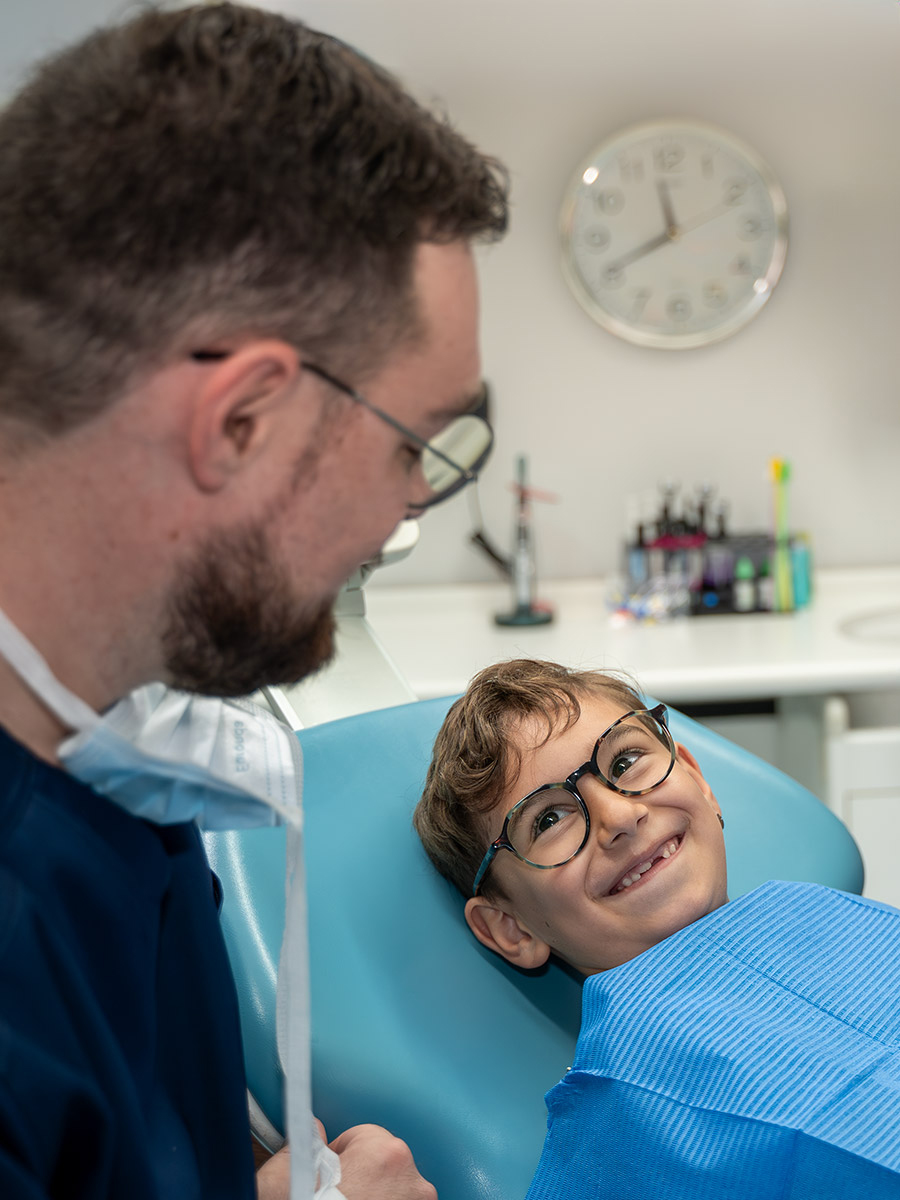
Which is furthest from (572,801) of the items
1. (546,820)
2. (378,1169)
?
(378,1169)

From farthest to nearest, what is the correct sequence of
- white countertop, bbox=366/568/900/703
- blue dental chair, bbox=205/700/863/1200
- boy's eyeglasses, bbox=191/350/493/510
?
white countertop, bbox=366/568/900/703 → blue dental chair, bbox=205/700/863/1200 → boy's eyeglasses, bbox=191/350/493/510

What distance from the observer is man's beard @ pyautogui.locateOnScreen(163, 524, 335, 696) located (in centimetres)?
71

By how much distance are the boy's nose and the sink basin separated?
142cm

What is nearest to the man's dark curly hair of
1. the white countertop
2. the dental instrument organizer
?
the white countertop

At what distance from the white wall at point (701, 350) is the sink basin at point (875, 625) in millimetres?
270

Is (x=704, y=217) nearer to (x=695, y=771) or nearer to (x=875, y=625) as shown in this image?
(x=875, y=625)

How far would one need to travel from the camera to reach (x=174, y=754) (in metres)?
0.82

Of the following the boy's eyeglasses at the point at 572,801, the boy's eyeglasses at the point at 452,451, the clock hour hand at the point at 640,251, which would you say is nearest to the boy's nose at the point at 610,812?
the boy's eyeglasses at the point at 572,801

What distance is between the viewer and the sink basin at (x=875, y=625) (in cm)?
246

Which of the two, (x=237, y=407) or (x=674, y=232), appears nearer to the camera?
(x=237, y=407)

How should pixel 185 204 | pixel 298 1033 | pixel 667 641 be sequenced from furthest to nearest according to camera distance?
pixel 667 641, pixel 298 1033, pixel 185 204

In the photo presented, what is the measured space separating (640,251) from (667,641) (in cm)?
94

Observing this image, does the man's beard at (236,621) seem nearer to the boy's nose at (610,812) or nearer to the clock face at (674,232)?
the boy's nose at (610,812)

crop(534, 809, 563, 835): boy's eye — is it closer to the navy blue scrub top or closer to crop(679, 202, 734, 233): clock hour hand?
the navy blue scrub top
